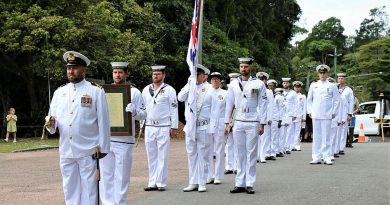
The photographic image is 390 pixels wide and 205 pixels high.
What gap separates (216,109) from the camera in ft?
38.8

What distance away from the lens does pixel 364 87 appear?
7319 centimetres

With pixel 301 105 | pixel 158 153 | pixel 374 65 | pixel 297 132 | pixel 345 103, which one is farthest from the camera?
pixel 374 65

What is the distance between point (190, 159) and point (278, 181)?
2.07 m

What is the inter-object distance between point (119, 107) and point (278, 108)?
11.6m

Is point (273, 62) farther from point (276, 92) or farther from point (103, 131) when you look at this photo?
point (103, 131)

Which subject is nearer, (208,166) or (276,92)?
(208,166)

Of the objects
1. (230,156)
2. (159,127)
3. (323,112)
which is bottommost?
(230,156)

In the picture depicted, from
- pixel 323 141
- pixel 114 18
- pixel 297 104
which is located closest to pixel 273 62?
pixel 114 18

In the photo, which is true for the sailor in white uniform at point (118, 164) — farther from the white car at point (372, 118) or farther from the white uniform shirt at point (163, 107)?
the white car at point (372, 118)

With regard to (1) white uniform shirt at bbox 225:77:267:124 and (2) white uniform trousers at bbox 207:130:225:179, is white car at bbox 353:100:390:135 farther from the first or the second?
(1) white uniform shirt at bbox 225:77:267:124

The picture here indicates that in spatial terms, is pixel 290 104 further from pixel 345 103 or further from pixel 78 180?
pixel 78 180

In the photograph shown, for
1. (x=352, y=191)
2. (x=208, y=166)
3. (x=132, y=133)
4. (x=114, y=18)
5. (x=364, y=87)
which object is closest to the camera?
(x=132, y=133)

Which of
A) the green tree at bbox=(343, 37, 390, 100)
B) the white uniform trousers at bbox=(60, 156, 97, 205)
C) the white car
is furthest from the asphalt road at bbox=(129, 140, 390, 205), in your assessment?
the green tree at bbox=(343, 37, 390, 100)

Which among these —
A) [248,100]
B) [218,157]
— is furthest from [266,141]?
[248,100]
